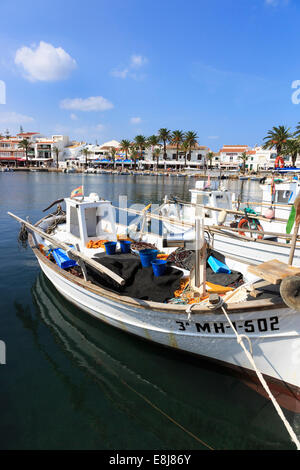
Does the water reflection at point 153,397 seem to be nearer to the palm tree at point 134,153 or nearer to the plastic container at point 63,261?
the plastic container at point 63,261

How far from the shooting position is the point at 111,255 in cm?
809

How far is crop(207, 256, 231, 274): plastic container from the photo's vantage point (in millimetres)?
6926

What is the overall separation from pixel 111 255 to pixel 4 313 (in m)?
3.59

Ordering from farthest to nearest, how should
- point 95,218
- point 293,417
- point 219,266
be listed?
1. point 95,218
2. point 219,266
3. point 293,417

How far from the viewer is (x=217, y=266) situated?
274 inches

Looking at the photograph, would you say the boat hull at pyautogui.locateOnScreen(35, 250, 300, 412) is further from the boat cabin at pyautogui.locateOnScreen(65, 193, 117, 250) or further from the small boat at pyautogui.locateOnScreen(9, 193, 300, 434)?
the boat cabin at pyautogui.locateOnScreen(65, 193, 117, 250)

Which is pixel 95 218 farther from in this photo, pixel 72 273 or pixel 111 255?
pixel 72 273

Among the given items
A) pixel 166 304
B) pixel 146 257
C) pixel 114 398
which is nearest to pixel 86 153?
pixel 146 257

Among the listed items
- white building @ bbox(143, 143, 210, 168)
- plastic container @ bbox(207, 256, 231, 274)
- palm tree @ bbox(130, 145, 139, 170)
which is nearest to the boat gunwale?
plastic container @ bbox(207, 256, 231, 274)

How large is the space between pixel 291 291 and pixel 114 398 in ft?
12.8

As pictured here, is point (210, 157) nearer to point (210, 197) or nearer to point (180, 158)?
point (180, 158)
